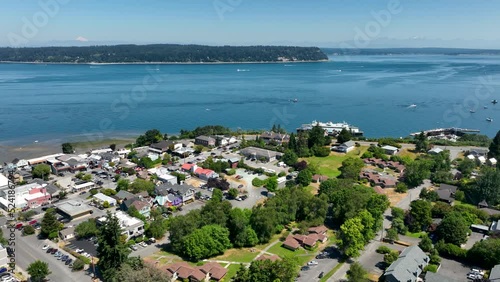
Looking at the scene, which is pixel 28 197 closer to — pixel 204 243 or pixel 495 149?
pixel 204 243

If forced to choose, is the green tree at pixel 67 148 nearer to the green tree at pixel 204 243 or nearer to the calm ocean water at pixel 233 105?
the calm ocean water at pixel 233 105

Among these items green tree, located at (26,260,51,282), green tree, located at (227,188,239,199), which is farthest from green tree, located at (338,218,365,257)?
green tree, located at (26,260,51,282)

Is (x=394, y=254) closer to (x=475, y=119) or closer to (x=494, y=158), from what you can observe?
(x=494, y=158)

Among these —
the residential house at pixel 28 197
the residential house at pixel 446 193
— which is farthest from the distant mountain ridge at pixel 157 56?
the residential house at pixel 446 193

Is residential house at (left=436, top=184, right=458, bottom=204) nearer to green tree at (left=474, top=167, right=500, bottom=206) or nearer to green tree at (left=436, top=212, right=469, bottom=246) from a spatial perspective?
green tree at (left=474, top=167, right=500, bottom=206)

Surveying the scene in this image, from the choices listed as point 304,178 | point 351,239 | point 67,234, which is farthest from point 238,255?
point 304,178

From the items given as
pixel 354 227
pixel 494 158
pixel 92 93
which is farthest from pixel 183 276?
pixel 92 93

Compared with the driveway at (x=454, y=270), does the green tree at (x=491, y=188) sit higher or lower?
higher
